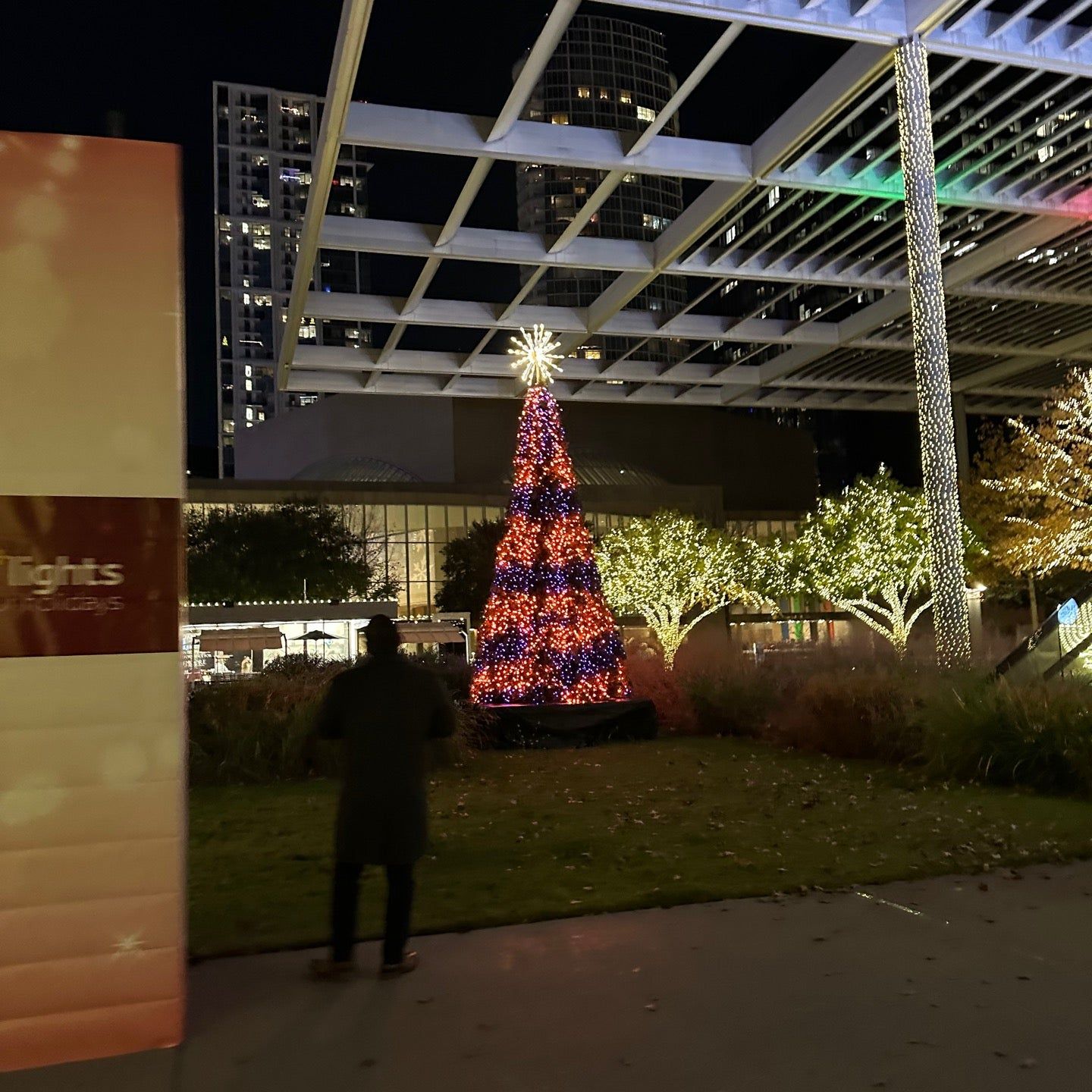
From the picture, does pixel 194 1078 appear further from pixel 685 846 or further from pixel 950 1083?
pixel 685 846

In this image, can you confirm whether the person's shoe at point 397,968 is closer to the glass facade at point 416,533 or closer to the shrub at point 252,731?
the shrub at point 252,731

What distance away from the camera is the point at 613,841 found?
870 cm

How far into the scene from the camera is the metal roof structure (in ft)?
65.6

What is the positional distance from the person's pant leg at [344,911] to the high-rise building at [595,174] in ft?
490

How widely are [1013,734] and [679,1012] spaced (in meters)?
7.24

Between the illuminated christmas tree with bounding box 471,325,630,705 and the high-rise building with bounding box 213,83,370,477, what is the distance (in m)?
149

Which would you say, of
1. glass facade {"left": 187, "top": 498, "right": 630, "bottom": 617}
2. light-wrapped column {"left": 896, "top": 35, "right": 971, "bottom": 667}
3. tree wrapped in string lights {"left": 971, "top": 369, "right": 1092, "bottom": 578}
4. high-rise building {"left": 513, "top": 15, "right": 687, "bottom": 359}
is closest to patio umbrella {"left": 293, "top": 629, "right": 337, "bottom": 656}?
glass facade {"left": 187, "top": 498, "right": 630, "bottom": 617}

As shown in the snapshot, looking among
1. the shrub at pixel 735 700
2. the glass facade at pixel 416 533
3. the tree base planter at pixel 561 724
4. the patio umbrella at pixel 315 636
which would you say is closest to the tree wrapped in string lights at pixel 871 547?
the patio umbrella at pixel 315 636

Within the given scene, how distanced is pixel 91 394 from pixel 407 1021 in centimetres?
278

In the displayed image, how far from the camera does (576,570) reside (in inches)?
705

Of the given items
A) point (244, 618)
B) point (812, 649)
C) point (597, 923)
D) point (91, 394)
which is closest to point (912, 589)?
point (812, 649)

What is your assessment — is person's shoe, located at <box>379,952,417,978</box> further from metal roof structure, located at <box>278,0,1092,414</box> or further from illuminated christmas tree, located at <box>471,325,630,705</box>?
metal roof structure, located at <box>278,0,1092,414</box>

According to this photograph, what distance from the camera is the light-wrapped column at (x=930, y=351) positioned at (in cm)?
1947

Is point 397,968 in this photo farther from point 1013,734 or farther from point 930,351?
point 930,351
